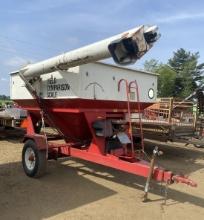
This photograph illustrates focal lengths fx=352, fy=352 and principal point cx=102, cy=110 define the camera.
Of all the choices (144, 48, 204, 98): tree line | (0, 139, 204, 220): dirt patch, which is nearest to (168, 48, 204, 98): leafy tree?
(144, 48, 204, 98): tree line

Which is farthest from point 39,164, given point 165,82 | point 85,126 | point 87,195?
point 165,82

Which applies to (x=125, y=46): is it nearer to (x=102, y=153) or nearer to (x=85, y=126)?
(x=102, y=153)

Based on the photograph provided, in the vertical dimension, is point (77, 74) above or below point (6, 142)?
above

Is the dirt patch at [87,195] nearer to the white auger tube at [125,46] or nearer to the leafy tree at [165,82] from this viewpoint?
the white auger tube at [125,46]

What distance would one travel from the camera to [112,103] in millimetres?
7238

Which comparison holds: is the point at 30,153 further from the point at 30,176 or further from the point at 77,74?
the point at 77,74

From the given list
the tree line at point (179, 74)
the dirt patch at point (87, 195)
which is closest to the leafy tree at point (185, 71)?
the tree line at point (179, 74)

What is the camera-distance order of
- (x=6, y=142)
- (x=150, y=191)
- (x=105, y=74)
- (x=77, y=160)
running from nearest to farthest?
(x=150, y=191) → (x=105, y=74) → (x=77, y=160) → (x=6, y=142)

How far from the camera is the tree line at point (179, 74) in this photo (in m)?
59.2

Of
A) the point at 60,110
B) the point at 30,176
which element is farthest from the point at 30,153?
the point at 60,110

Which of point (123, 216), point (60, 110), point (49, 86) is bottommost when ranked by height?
point (123, 216)

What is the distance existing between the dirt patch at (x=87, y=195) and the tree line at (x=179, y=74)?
167ft

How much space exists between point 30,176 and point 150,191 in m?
2.49

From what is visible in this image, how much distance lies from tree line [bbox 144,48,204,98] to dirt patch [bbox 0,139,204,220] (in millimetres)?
50837
